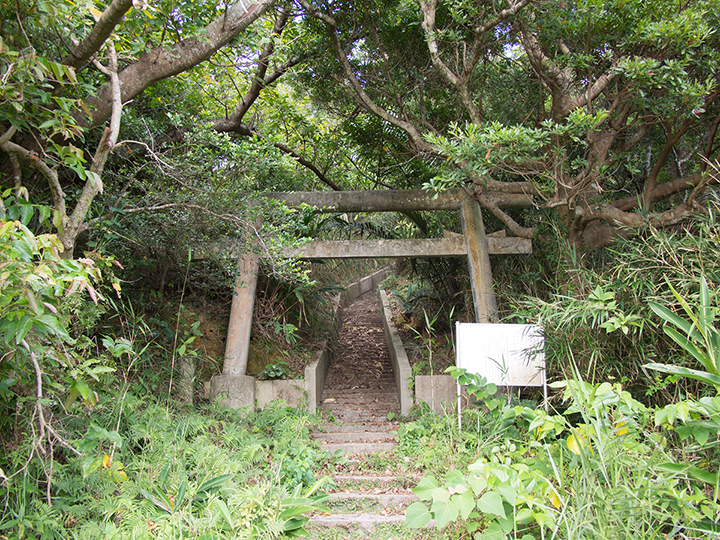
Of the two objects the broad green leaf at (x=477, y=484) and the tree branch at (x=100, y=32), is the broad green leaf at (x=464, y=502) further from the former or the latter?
the tree branch at (x=100, y=32)

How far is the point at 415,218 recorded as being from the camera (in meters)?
5.65

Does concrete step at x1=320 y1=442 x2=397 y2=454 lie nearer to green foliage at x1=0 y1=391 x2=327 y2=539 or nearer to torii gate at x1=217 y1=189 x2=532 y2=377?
green foliage at x1=0 y1=391 x2=327 y2=539

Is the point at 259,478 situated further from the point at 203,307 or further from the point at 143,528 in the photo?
the point at 203,307

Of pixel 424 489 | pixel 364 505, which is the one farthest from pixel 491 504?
pixel 364 505

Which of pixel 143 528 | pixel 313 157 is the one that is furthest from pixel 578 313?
pixel 313 157

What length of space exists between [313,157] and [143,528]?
5417 millimetres

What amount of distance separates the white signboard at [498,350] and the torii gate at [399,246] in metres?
1.00

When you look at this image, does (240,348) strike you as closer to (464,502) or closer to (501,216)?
(501,216)

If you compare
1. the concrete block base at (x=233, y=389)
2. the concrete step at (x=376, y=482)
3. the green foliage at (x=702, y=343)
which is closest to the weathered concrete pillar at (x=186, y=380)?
the concrete block base at (x=233, y=389)

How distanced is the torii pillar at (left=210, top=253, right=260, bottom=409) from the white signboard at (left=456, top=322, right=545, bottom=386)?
224 centimetres

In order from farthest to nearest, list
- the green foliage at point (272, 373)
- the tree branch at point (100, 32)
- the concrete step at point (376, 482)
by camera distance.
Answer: the green foliage at point (272, 373)
the concrete step at point (376, 482)
the tree branch at point (100, 32)

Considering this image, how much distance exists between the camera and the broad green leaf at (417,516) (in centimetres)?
213

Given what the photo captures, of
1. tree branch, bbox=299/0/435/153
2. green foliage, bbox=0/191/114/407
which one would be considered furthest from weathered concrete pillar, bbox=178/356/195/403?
tree branch, bbox=299/0/435/153

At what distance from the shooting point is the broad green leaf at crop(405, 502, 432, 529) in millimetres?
2133
